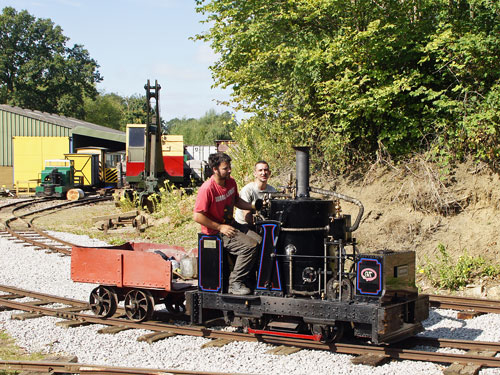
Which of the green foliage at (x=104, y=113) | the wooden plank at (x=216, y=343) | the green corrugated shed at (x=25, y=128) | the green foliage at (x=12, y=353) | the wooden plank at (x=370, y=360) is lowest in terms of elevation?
the green foliage at (x=12, y=353)

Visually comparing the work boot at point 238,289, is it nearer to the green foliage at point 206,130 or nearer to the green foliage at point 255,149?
the green foliage at point 255,149

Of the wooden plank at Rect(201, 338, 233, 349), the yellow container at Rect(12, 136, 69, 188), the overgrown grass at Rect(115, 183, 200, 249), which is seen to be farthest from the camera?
the yellow container at Rect(12, 136, 69, 188)

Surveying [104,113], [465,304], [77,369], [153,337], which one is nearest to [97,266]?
[153,337]

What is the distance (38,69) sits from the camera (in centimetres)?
6347

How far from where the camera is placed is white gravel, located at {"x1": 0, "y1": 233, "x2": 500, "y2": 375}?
5.45 metres

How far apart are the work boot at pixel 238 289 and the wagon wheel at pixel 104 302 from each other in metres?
1.86

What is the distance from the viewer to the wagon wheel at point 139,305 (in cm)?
723

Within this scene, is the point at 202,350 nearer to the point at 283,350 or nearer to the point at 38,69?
the point at 283,350

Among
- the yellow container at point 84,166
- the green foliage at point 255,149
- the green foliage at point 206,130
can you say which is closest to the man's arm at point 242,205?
the green foliage at point 255,149

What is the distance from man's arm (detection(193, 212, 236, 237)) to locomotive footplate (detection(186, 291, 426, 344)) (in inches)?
28.9

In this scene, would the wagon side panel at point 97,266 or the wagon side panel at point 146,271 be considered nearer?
the wagon side panel at point 146,271

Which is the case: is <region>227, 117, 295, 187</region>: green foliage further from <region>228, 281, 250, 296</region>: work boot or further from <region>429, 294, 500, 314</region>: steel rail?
<region>228, 281, 250, 296</region>: work boot

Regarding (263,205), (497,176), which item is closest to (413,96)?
(497,176)

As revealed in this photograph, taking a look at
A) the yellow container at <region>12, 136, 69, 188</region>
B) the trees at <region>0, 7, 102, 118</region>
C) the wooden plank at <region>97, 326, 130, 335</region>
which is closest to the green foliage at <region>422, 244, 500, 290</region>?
the wooden plank at <region>97, 326, 130, 335</region>
